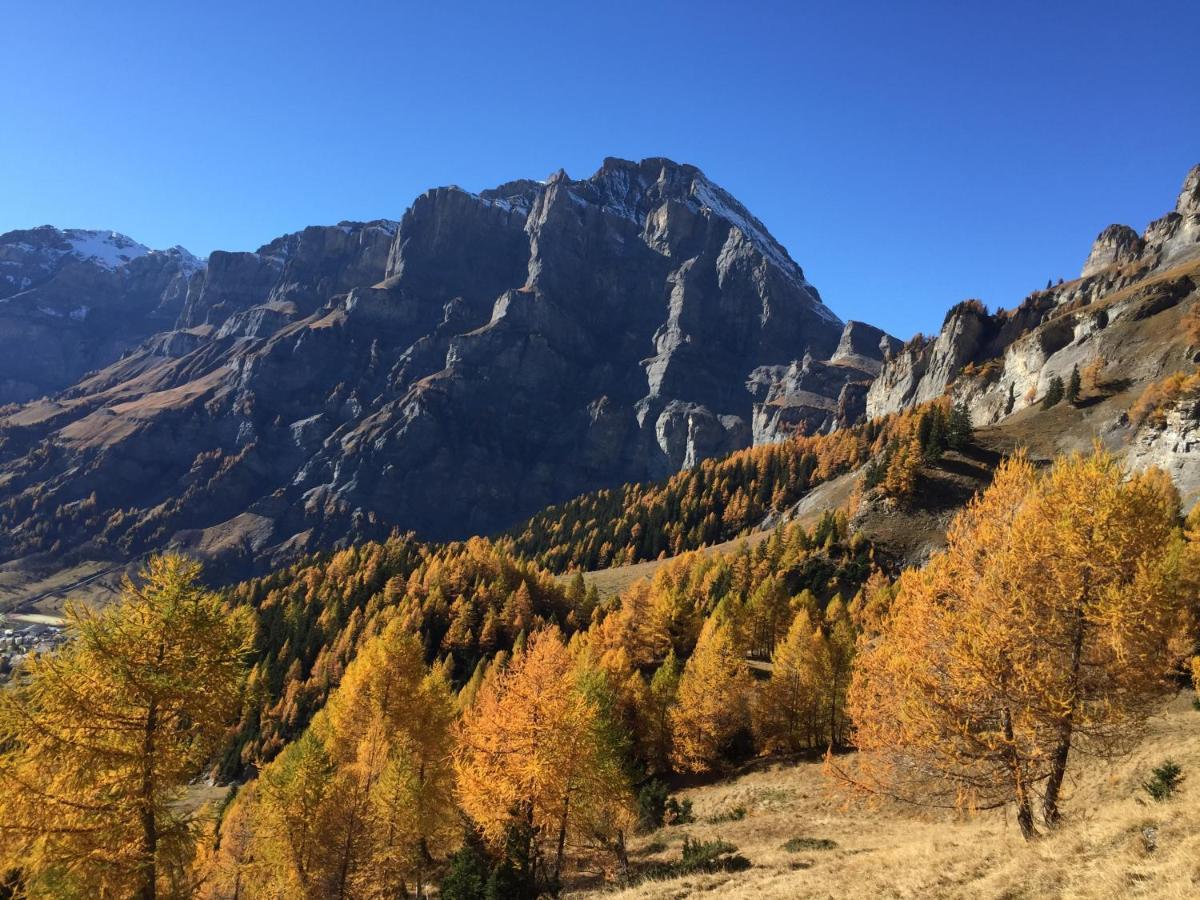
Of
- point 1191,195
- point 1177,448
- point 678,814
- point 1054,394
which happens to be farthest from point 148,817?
point 1191,195

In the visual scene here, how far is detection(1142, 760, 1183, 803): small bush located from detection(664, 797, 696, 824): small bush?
25.3 metres

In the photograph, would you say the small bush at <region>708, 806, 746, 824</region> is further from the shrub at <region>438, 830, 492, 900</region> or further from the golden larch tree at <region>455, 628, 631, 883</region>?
the shrub at <region>438, 830, 492, 900</region>

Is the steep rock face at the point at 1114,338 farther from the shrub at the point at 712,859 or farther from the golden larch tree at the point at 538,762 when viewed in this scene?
the golden larch tree at the point at 538,762

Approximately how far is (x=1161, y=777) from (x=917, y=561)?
7984 centimetres

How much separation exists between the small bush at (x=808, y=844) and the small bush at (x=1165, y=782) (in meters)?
11.2

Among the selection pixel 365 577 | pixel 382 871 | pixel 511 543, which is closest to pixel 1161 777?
pixel 382 871

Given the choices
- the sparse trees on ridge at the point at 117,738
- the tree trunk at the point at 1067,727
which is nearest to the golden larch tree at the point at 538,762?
the sparse trees on ridge at the point at 117,738

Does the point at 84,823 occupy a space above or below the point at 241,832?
above

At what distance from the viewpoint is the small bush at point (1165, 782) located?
17.5 meters

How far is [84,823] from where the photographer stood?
14070 mm

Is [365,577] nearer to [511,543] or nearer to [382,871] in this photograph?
[511,543]

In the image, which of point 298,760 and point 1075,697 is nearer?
point 1075,697

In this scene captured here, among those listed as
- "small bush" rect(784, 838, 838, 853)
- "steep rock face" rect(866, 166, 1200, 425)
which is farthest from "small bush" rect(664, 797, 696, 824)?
"steep rock face" rect(866, 166, 1200, 425)

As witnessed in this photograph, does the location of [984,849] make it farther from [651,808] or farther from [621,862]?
[651,808]
